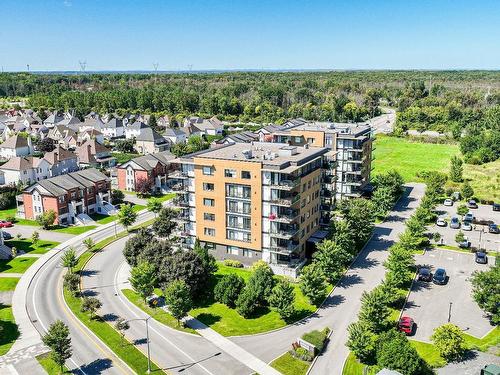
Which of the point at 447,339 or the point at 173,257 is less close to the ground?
the point at 173,257

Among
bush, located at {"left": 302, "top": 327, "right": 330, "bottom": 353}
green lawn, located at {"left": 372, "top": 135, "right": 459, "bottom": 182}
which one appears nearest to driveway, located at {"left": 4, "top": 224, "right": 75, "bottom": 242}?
bush, located at {"left": 302, "top": 327, "right": 330, "bottom": 353}

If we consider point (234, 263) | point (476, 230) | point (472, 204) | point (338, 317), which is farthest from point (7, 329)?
point (472, 204)

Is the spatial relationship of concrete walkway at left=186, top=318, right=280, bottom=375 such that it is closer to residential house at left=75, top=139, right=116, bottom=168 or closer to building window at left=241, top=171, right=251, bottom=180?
building window at left=241, top=171, right=251, bottom=180

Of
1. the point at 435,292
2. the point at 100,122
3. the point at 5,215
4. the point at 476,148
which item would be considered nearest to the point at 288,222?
the point at 435,292

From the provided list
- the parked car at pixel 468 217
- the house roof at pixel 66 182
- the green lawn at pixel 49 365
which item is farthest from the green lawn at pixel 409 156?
the green lawn at pixel 49 365

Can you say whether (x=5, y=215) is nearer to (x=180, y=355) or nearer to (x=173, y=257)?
(x=173, y=257)

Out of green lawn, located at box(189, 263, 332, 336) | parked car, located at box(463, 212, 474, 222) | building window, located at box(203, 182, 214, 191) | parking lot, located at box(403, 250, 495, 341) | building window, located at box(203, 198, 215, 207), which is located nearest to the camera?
parking lot, located at box(403, 250, 495, 341)

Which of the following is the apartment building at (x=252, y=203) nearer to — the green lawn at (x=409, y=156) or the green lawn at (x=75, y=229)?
the green lawn at (x=75, y=229)
